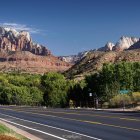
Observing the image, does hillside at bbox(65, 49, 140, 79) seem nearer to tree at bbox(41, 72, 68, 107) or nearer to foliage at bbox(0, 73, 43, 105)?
foliage at bbox(0, 73, 43, 105)

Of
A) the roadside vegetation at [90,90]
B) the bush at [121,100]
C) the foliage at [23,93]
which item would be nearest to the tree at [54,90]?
the roadside vegetation at [90,90]

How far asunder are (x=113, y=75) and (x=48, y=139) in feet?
209

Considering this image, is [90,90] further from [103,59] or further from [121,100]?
[103,59]

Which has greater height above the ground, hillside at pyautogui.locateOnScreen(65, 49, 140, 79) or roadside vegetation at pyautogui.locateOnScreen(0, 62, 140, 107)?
hillside at pyautogui.locateOnScreen(65, 49, 140, 79)

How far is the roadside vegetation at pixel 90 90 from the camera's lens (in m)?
70.6

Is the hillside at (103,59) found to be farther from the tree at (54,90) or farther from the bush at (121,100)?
the bush at (121,100)

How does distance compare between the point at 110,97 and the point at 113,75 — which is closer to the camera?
the point at 110,97

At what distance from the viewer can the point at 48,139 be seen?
794 inches

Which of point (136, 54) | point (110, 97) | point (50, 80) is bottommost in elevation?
point (110, 97)

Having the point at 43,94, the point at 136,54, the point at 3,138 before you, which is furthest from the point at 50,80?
the point at 3,138

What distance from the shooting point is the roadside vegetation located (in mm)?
70625

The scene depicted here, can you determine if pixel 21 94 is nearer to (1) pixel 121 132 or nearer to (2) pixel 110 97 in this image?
(2) pixel 110 97

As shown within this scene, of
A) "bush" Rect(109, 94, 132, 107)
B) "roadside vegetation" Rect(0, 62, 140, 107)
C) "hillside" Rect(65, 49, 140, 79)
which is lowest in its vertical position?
"bush" Rect(109, 94, 132, 107)

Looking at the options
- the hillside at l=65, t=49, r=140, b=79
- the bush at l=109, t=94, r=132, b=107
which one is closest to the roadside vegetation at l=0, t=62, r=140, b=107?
the bush at l=109, t=94, r=132, b=107
